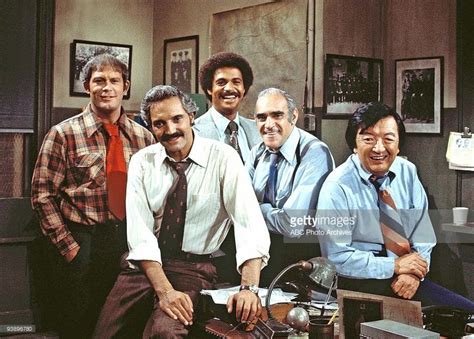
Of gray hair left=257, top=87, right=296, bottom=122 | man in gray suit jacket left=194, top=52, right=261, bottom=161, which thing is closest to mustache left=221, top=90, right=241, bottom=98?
man in gray suit jacket left=194, top=52, right=261, bottom=161

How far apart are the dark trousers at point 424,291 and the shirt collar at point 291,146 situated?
565 mm

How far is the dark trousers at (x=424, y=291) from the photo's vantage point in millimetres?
2973

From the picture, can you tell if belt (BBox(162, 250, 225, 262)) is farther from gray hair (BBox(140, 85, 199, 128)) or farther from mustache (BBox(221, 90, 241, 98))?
mustache (BBox(221, 90, 241, 98))

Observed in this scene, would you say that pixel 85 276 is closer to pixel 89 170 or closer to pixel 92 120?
pixel 89 170

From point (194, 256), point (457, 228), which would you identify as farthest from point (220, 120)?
point (457, 228)

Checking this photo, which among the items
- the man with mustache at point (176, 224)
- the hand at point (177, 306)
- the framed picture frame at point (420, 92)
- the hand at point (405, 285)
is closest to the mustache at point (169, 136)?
the man with mustache at point (176, 224)

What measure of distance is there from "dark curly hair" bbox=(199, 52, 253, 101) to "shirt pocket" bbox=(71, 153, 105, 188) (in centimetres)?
52

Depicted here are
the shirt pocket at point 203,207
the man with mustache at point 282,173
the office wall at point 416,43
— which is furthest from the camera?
the office wall at point 416,43

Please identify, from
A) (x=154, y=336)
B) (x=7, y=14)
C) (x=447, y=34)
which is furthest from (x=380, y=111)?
(x=7, y=14)

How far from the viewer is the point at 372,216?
2.99m

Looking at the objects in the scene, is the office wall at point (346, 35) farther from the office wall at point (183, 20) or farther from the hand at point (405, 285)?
the hand at point (405, 285)

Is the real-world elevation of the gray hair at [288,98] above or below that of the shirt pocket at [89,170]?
above

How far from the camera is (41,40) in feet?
8.82

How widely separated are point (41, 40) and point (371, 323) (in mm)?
1643
